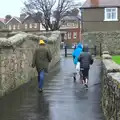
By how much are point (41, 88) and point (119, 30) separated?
113 ft

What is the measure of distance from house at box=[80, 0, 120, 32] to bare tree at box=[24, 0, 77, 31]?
38995 mm

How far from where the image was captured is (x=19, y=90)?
559 inches

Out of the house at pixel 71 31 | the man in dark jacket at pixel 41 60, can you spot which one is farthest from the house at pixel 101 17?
the house at pixel 71 31

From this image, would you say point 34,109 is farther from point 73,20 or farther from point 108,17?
point 73,20

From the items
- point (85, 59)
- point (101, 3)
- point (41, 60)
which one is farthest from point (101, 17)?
point (41, 60)

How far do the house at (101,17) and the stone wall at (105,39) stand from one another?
2.51 ft

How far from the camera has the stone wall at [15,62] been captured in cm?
1299

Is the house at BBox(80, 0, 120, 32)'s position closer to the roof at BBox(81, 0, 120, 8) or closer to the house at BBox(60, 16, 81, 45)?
the roof at BBox(81, 0, 120, 8)

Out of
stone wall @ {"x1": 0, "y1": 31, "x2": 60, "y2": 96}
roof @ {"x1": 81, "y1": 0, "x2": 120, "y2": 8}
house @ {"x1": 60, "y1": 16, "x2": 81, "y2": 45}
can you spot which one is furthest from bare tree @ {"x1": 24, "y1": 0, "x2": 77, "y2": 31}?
stone wall @ {"x1": 0, "y1": 31, "x2": 60, "y2": 96}

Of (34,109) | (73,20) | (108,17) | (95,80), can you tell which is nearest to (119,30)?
(108,17)

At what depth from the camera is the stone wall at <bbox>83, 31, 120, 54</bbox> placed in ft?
154

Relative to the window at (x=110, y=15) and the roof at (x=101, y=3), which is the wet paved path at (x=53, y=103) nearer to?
the window at (x=110, y=15)

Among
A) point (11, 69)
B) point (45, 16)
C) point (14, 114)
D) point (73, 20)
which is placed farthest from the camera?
point (73, 20)

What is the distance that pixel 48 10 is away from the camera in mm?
87000
